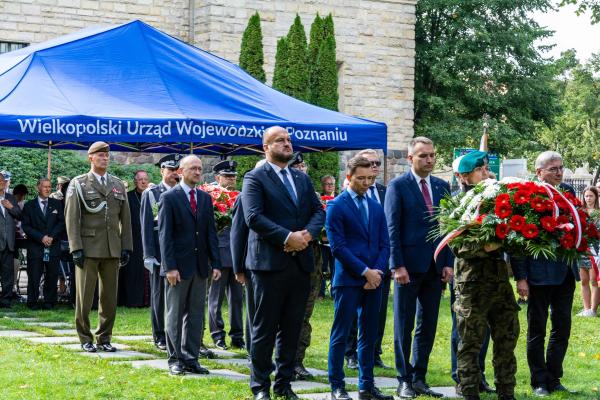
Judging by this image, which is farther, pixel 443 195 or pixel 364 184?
pixel 443 195

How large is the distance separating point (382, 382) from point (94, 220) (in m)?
3.76

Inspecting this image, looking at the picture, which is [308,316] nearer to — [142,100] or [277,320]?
[277,320]

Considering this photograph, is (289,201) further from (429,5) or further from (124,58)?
(429,5)

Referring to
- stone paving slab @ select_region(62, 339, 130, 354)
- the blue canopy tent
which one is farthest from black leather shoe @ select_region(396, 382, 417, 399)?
the blue canopy tent

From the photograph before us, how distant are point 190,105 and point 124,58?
1616 millimetres

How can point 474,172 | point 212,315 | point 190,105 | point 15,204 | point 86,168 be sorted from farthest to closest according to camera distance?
point 86,168 → point 15,204 → point 190,105 → point 212,315 → point 474,172

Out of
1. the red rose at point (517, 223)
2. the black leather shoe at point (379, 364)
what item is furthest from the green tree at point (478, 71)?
the red rose at point (517, 223)

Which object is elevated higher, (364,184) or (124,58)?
(124,58)

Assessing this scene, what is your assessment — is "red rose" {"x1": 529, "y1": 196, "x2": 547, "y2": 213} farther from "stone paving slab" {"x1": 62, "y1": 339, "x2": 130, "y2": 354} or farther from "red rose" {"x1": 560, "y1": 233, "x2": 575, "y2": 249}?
"stone paving slab" {"x1": 62, "y1": 339, "x2": 130, "y2": 354}

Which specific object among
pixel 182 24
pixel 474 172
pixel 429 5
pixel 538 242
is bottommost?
pixel 538 242

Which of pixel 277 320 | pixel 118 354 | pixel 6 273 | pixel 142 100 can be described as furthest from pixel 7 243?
pixel 277 320

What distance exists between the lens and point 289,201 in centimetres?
848

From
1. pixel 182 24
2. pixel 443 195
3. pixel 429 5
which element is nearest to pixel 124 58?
pixel 443 195

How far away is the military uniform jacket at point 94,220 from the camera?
37.8 feet
